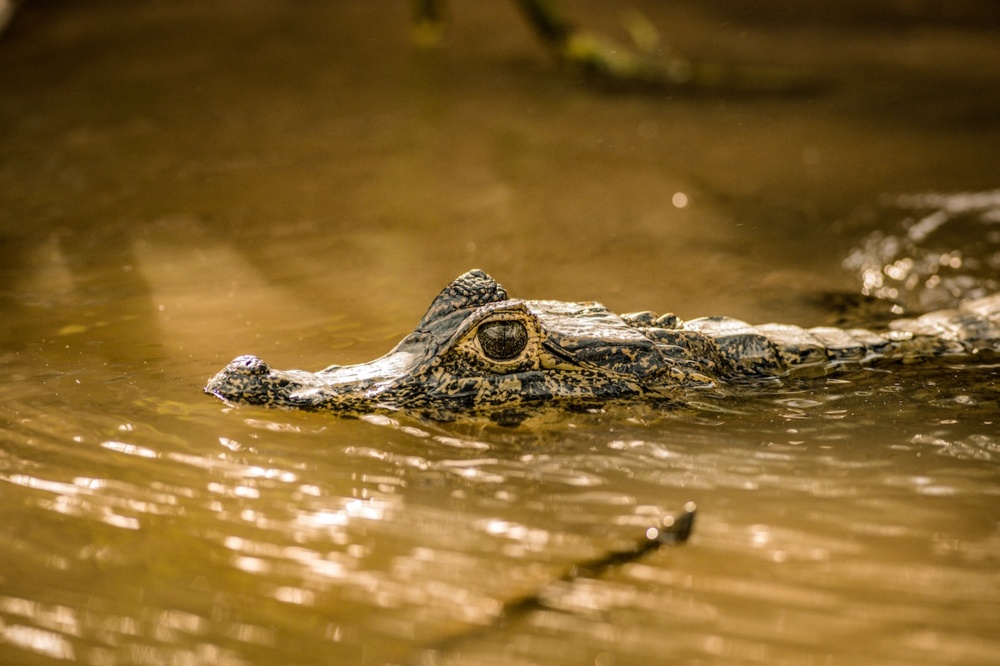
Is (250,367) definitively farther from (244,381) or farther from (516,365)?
(516,365)

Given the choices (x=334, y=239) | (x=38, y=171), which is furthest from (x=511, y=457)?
(x=38, y=171)

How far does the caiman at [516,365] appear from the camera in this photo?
3699 millimetres

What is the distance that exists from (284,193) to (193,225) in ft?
3.28

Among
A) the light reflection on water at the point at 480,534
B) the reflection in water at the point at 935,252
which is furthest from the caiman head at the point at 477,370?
the reflection in water at the point at 935,252

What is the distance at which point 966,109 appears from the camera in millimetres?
10812

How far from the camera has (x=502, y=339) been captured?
12.5 ft

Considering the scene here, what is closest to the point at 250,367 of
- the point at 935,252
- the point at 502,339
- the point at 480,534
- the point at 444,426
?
the point at 444,426

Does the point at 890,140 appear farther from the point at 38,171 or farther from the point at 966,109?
the point at 38,171

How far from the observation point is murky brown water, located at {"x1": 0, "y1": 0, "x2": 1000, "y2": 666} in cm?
257

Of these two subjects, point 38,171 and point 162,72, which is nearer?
point 38,171

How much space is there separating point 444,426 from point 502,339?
429 mm

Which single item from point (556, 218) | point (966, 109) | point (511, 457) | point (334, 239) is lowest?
point (511, 457)

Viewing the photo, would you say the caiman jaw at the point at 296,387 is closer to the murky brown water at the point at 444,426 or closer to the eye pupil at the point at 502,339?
the murky brown water at the point at 444,426

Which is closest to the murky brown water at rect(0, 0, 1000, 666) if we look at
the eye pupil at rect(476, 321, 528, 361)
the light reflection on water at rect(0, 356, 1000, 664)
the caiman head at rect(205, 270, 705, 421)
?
the light reflection on water at rect(0, 356, 1000, 664)
